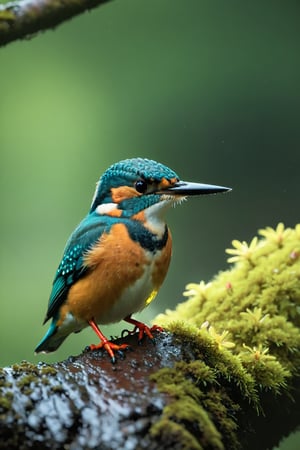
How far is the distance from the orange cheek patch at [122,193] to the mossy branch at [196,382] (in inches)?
17.0

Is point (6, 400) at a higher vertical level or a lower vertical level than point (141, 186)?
lower

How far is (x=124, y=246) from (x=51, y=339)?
0.51 m

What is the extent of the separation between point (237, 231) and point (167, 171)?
10.7ft

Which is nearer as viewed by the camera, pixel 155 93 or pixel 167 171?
pixel 167 171

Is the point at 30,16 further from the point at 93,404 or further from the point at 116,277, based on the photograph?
the point at 93,404

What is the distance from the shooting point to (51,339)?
7.72ft

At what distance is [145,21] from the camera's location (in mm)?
5562

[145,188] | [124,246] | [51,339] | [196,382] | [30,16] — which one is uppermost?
[30,16]

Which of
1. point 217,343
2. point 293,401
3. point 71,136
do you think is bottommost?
point 293,401

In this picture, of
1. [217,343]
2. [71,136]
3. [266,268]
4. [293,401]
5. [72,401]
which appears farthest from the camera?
Result: [71,136]

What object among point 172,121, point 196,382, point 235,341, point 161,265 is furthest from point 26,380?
point 172,121

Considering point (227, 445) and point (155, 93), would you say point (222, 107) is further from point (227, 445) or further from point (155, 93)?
point (227, 445)

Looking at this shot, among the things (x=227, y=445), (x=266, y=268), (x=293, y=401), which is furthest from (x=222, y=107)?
(x=227, y=445)

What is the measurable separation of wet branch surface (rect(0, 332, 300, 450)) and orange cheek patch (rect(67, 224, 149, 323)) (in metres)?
0.20
